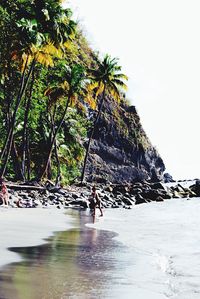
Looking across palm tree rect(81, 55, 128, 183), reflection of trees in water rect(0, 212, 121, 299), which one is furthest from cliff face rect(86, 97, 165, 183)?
reflection of trees in water rect(0, 212, 121, 299)

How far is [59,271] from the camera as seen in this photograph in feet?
21.5

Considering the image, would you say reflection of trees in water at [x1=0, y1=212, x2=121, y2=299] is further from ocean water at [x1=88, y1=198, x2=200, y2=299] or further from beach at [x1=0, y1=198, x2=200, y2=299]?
ocean water at [x1=88, y1=198, x2=200, y2=299]

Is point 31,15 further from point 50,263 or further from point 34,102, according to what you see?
point 50,263

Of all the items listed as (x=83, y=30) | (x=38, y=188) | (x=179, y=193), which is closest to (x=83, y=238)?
(x=38, y=188)

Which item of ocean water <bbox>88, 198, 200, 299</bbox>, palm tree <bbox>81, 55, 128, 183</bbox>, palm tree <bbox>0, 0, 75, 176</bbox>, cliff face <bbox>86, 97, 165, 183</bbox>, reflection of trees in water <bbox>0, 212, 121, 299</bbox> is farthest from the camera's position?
cliff face <bbox>86, 97, 165, 183</bbox>

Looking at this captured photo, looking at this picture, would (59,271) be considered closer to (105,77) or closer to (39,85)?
(39,85)

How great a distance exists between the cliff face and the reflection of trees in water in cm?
5920

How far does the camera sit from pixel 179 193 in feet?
144

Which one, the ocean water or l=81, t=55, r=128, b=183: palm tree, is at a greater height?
l=81, t=55, r=128, b=183: palm tree

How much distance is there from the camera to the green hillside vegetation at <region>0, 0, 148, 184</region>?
26578 millimetres

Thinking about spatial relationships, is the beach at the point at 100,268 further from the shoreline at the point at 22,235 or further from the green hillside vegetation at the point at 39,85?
the green hillside vegetation at the point at 39,85

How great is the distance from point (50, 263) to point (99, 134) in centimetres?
6849

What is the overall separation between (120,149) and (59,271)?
72.3 m

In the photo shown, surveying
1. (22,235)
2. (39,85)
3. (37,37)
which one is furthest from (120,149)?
(22,235)
